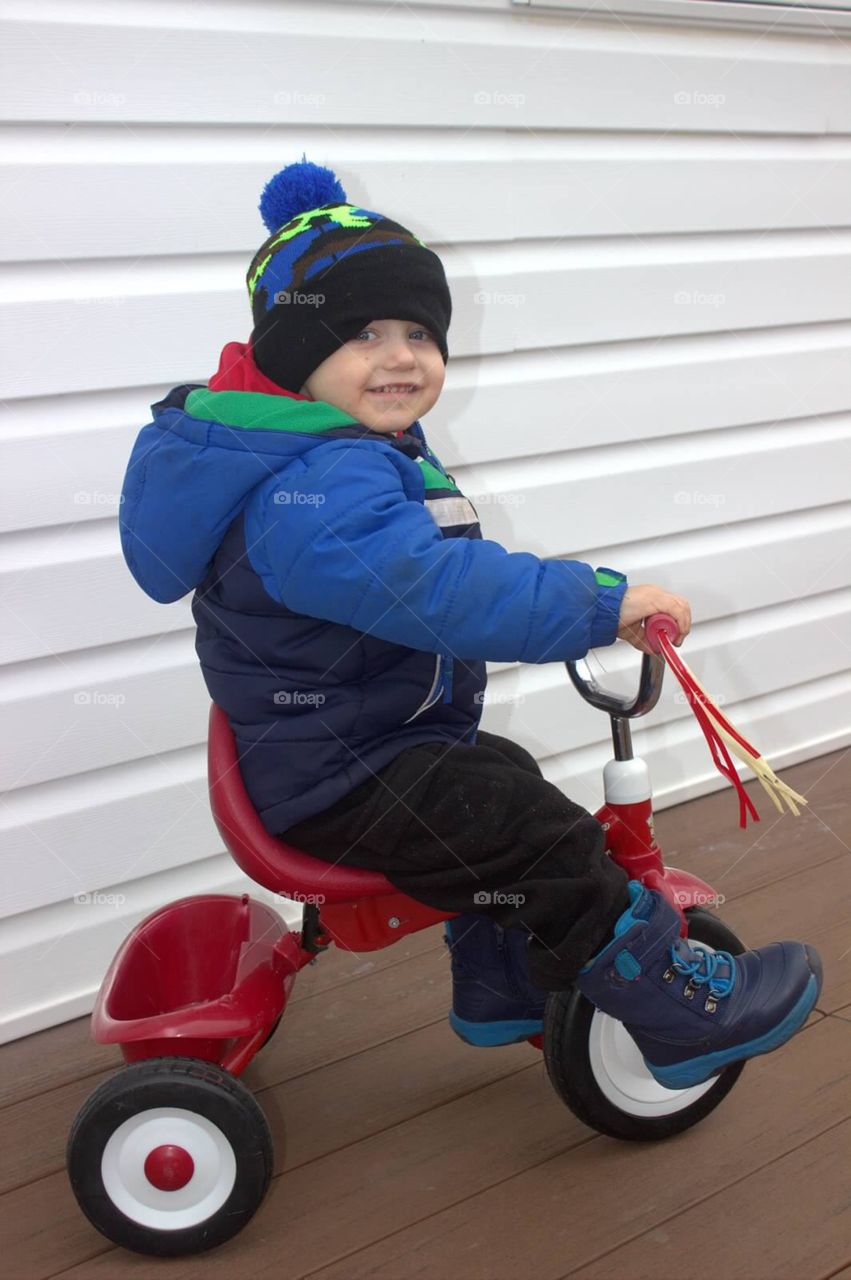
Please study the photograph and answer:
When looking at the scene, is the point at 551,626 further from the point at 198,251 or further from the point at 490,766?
the point at 198,251

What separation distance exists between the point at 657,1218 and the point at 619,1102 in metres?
0.16

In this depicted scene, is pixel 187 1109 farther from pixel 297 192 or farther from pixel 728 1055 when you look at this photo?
pixel 297 192

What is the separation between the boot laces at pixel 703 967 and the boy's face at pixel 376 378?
0.78 meters

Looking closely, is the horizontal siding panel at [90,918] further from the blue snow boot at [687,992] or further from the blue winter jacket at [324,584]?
the blue snow boot at [687,992]

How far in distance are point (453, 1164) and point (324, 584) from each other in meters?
0.89

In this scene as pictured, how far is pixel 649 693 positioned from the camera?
1587 millimetres

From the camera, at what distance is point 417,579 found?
1.49m

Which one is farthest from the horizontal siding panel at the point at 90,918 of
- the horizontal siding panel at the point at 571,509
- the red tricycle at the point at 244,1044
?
the red tricycle at the point at 244,1044

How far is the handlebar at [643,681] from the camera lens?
4.81 ft

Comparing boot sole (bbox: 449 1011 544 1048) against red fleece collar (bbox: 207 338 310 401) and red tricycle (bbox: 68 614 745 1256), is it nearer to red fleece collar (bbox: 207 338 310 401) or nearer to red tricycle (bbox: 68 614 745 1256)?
red tricycle (bbox: 68 614 745 1256)

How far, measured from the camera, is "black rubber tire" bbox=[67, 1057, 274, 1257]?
1.62 metres

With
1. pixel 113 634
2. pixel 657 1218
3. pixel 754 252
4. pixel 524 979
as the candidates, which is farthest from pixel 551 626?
pixel 754 252

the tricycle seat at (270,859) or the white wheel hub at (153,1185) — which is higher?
the tricycle seat at (270,859)

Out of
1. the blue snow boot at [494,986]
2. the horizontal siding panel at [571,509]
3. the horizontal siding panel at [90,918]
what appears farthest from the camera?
the horizontal siding panel at [90,918]
